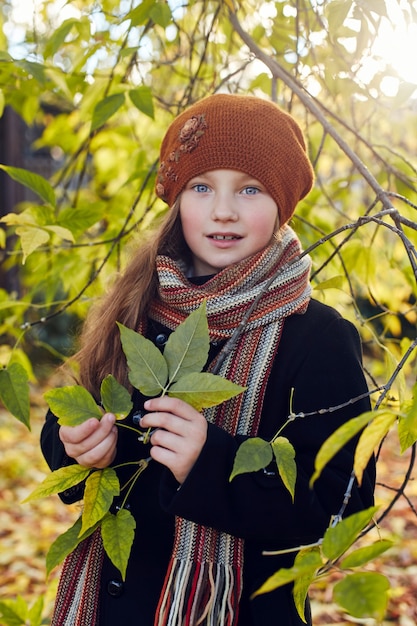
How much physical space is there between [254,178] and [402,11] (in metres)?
0.41

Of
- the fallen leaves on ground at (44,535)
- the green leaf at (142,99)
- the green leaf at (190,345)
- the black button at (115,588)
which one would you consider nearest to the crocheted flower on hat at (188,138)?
the green leaf at (142,99)

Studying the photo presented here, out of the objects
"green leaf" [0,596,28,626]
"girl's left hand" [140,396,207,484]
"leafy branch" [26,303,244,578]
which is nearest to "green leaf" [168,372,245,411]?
"leafy branch" [26,303,244,578]

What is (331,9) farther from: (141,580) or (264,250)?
(141,580)

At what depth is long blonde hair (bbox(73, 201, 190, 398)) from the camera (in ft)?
4.75

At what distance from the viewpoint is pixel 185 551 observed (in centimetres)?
119

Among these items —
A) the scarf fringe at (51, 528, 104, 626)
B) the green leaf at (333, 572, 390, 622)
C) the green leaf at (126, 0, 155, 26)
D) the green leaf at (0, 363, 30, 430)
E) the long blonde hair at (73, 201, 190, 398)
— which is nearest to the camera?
the green leaf at (333, 572, 390, 622)

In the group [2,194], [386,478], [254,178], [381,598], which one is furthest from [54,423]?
[2,194]

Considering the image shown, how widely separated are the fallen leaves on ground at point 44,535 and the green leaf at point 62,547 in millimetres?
1568

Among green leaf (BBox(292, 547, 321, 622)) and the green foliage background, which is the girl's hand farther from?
green leaf (BBox(292, 547, 321, 622))

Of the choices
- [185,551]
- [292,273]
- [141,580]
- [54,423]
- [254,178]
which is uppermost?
[254,178]

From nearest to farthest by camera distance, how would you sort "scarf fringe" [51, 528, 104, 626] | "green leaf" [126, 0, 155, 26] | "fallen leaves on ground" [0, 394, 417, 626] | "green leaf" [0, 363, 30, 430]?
1. "green leaf" [0, 363, 30, 430]
2. "scarf fringe" [51, 528, 104, 626]
3. "green leaf" [126, 0, 155, 26]
4. "fallen leaves on ground" [0, 394, 417, 626]

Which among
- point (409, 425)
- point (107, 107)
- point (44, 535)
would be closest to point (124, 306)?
point (107, 107)

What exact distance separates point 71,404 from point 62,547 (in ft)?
0.65

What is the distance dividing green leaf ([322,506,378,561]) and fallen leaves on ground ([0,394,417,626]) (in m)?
1.88
